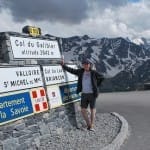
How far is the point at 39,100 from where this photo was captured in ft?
34.1

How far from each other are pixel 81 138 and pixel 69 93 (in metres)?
2.11

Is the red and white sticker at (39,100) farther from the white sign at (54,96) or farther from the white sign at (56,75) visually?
the white sign at (56,75)

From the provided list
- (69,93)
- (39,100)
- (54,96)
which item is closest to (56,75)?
(54,96)

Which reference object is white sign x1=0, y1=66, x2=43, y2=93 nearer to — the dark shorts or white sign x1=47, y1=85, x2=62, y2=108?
white sign x1=47, y1=85, x2=62, y2=108

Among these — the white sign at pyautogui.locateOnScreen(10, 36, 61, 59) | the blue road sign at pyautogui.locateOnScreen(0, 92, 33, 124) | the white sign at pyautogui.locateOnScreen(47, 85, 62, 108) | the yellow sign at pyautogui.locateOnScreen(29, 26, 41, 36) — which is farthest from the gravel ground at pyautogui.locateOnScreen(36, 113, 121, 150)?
the yellow sign at pyautogui.locateOnScreen(29, 26, 41, 36)

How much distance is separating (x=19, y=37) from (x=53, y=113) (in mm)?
2185

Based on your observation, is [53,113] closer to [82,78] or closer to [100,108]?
[82,78]

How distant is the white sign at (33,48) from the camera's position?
10.4 m

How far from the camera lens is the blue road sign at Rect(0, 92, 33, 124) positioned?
8895 mm

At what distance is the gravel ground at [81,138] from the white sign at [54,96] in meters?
0.69

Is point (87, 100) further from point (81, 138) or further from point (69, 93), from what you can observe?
point (81, 138)

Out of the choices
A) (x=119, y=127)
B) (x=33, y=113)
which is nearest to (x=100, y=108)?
(x=119, y=127)

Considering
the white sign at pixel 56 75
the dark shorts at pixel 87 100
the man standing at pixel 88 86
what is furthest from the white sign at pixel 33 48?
the dark shorts at pixel 87 100

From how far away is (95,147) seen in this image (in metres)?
9.38
